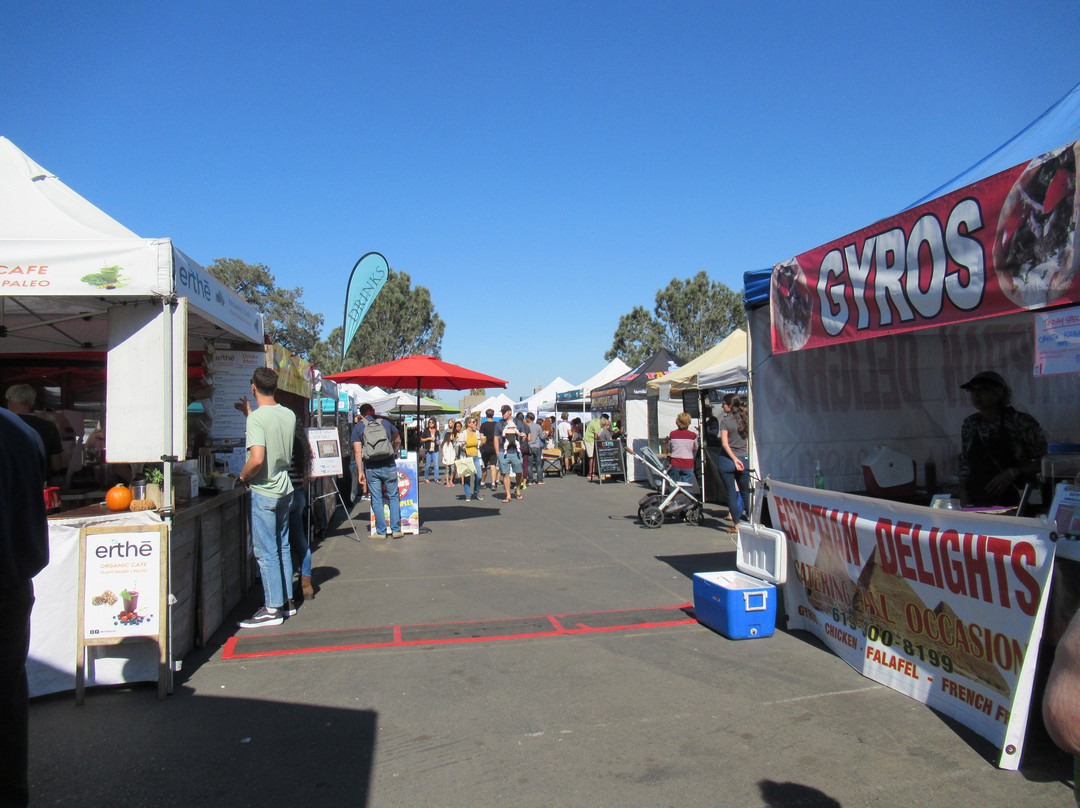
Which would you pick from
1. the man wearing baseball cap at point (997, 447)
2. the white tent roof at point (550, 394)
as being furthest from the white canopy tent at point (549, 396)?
the man wearing baseball cap at point (997, 447)

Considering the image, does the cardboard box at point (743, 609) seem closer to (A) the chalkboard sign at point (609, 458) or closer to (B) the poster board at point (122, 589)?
(B) the poster board at point (122, 589)

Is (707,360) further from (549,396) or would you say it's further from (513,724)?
(549,396)

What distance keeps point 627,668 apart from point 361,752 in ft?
6.04

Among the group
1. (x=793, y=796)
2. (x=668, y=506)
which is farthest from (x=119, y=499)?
(x=668, y=506)

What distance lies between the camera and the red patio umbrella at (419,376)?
10.0 m

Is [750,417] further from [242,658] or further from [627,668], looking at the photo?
[242,658]

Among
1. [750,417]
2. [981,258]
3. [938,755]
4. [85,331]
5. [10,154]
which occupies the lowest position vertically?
[938,755]

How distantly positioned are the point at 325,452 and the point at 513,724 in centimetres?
573

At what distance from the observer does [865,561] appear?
4.33 m

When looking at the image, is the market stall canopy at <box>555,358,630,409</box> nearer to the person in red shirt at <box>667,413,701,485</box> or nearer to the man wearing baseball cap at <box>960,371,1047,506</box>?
the person in red shirt at <box>667,413,701,485</box>

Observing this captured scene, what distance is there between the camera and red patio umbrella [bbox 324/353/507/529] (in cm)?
1002

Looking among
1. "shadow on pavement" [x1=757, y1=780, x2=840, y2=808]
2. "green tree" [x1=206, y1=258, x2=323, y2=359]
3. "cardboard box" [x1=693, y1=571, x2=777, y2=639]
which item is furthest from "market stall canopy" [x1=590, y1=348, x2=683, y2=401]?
"green tree" [x1=206, y1=258, x2=323, y2=359]

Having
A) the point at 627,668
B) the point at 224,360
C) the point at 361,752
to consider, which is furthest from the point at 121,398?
the point at 627,668

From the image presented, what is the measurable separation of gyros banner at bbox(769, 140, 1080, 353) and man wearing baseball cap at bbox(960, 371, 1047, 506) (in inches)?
47.5
